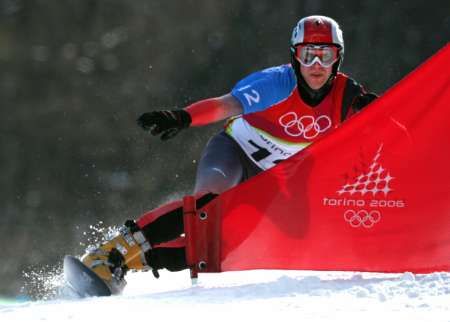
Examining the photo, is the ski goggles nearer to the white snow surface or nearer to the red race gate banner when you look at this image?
the red race gate banner

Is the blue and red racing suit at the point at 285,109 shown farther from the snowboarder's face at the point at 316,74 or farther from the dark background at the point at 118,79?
the dark background at the point at 118,79

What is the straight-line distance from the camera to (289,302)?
3.43 meters

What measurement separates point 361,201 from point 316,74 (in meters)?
0.82

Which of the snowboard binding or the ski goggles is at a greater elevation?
the ski goggles

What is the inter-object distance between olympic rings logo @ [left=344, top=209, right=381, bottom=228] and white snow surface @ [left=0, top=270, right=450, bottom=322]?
0.23 metres

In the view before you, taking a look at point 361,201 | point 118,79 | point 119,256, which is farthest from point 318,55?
point 118,79

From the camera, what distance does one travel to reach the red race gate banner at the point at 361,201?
434 centimetres

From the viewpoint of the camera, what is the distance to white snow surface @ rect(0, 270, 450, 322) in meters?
3.17

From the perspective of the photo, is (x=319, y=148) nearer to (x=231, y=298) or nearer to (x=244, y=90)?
(x=244, y=90)

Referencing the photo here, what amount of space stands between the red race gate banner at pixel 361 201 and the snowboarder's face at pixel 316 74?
0.52 m

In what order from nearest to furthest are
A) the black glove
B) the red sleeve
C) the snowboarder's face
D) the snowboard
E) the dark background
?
1. the snowboard
2. the black glove
3. the red sleeve
4. the snowboarder's face
5. the dark background

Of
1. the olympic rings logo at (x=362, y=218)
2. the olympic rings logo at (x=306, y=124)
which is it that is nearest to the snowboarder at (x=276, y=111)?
the olympic rings logo at (x=306, y=124)

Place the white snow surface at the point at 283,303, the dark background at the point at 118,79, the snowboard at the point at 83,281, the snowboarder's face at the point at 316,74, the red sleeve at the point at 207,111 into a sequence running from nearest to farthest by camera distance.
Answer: the white snow surface at the point at 283,303
the snowboard at the point at 83,281
the red sleeve at the point at 207,111
the snowboarder's face at the point at 316,74
the dark background at the point at 118,79

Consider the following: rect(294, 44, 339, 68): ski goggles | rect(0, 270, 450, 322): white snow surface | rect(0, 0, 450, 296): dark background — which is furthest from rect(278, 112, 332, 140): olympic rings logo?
rect(0, 0, 450, 296): dark background
